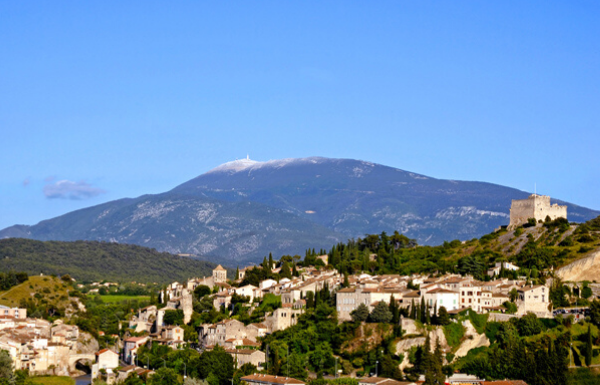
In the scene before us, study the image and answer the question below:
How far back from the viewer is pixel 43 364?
8862 centimetres

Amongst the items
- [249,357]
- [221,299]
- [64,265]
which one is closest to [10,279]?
[221,299]

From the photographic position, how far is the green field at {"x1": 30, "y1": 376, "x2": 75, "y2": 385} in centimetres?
8235

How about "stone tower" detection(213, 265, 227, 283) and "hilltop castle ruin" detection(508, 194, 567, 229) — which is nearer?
"hilltop castle ruin" detection(508, 194, 567, 229)

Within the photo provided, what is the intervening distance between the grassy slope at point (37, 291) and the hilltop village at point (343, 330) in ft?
37.8

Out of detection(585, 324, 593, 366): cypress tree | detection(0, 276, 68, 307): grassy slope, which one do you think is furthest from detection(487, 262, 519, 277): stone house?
detection(0, 276, 68, 307): grassy slope

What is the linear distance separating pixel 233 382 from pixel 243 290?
23.6 metres

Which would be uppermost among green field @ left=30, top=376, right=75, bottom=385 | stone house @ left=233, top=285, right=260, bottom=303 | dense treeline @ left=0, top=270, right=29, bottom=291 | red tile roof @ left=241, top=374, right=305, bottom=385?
dense treeline @ left=0, top=270, right=29, bottom=291

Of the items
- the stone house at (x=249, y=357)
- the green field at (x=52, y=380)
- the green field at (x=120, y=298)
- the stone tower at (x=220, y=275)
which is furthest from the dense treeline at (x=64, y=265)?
the stone house at (x=249, y=357)

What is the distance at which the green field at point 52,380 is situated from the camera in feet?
270

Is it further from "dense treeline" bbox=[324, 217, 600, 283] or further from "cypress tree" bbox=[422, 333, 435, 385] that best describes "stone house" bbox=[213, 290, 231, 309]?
"cypress tree" bbox=[422, 333, 435, 385]

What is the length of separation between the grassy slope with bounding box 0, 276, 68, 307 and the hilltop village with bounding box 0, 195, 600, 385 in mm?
11523

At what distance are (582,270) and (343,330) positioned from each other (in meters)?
23.7

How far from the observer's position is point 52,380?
84.9 metres

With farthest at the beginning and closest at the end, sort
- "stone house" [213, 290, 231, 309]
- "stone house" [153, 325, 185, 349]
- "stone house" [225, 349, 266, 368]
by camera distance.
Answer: "stone house" [213, 290, 231, 309]
"stone house" [153, 325, 185, 349]
"stone house" [225, 349, 266, 368]
